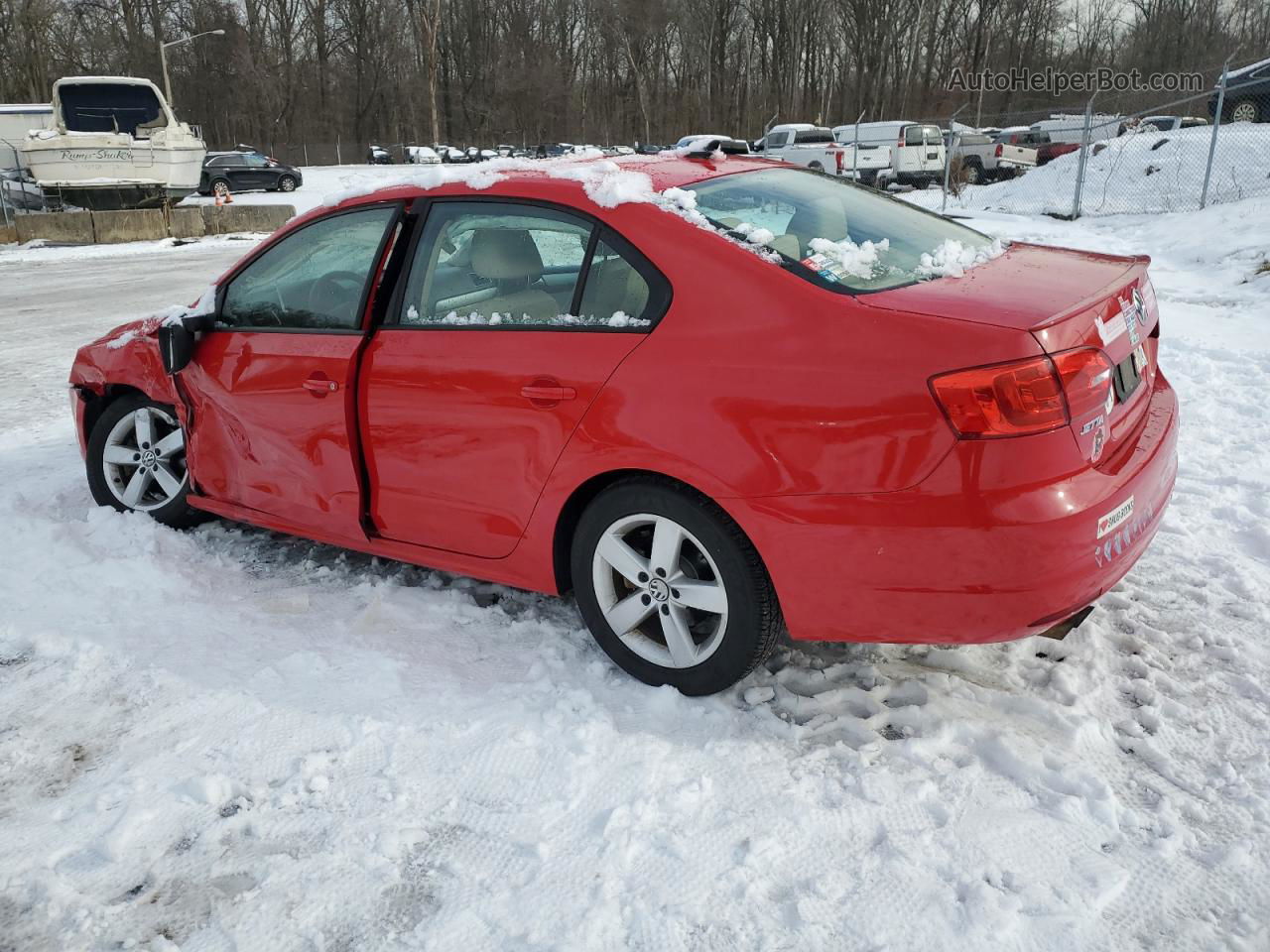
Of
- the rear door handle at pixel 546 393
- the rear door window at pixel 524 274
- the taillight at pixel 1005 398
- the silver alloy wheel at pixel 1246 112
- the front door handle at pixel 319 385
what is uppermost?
the silver alloy wheel at pixel 1246 112

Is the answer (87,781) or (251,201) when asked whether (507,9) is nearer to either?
(251,201)

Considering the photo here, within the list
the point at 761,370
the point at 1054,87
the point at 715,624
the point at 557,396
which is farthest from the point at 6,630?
the point at 1054,87

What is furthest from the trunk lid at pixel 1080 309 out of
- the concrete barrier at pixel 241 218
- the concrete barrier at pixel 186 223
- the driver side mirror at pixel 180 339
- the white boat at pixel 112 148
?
the white boat at pixel 112 148

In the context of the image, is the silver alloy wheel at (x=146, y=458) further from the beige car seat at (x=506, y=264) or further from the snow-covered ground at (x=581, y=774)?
the beige car seat at (x=506, y=264)

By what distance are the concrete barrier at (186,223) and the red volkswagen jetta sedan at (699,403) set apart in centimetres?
1937

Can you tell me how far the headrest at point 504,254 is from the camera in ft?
10.8

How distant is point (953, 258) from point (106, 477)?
12.8 feet

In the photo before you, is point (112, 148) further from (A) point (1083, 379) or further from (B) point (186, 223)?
(A) point (1083, 379)

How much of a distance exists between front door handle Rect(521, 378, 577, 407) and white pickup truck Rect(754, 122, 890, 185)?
21770 mm

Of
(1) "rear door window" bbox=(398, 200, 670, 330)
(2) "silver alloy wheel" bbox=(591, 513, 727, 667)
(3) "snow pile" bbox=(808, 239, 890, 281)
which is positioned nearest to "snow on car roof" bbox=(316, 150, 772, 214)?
(1) "rear door window" bbox=(398, 200, 670, 330)

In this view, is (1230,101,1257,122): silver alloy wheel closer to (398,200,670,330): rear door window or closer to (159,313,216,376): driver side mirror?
(398,200,670,330): rear door window

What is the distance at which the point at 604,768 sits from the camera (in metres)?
A: 2.65

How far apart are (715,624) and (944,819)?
901mm

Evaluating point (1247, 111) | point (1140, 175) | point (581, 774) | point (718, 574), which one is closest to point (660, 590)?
point (718, 574)
